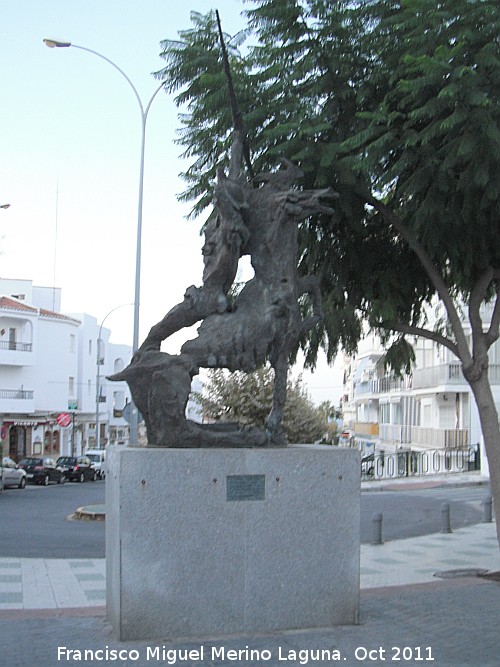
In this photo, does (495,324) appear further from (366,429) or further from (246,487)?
(366,429)

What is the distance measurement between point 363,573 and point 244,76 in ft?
23.6

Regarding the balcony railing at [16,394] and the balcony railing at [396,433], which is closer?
the balcony railing at [396,433]

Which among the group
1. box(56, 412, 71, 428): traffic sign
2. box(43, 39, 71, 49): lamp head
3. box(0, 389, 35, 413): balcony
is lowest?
box(56, 412, 71, 428): traffic sign

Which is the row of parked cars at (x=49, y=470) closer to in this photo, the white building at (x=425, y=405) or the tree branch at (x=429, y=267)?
the white building at (x=425, y=405)

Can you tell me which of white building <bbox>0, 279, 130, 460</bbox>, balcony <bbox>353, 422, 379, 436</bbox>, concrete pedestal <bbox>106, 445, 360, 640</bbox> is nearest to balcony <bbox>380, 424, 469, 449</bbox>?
balcony <bbox>353, 422, 379, 436</bbox>

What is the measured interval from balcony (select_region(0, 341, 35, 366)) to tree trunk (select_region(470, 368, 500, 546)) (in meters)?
48.1

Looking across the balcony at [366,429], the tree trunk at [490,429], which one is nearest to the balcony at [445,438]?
the balcony at [366,429]

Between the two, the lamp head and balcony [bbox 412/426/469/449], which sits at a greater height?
the lamp head

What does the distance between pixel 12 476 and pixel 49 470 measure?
5.33 meters

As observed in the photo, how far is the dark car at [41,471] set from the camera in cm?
4378

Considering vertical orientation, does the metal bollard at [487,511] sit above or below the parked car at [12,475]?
above

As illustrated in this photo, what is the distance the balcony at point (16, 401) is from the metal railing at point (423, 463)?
83.8 ft

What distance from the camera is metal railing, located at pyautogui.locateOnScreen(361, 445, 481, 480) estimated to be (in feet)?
127

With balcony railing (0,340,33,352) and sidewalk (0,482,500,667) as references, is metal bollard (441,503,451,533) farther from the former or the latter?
balcony railing (0,340,33,352)
